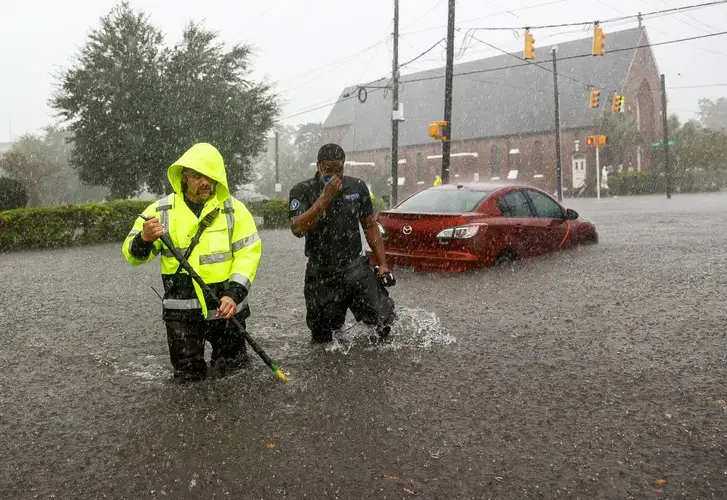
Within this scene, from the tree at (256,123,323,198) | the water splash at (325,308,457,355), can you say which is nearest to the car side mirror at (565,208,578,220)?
the water splash at (325,308,457,355)

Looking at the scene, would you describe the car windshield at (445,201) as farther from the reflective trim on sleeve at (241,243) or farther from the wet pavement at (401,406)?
the reflective trim on sleeve at (241,243)

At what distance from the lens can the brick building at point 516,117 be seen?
58.1 metres

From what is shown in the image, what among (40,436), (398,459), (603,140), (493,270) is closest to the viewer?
(398,459)

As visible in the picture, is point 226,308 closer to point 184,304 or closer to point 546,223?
point 184,304

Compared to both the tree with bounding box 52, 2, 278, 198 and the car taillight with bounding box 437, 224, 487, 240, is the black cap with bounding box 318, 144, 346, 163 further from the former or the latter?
the tree with bounding box 52, 2, 278, 198

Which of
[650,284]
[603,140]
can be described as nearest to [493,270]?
[650,284]

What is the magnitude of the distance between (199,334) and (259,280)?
5.71 meters

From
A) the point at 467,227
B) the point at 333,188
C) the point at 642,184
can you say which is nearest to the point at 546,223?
the point at 467,227

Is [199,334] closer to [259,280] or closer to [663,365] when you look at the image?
[663,365]

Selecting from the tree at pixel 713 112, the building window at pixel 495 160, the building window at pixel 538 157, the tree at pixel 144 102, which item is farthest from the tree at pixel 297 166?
the tree at pixel 713 112

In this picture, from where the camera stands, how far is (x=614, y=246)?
13.2 meters

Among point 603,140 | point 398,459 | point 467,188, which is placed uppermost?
point 603,140

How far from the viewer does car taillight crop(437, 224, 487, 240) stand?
9.67m

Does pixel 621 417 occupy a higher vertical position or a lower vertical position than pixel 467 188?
lower
